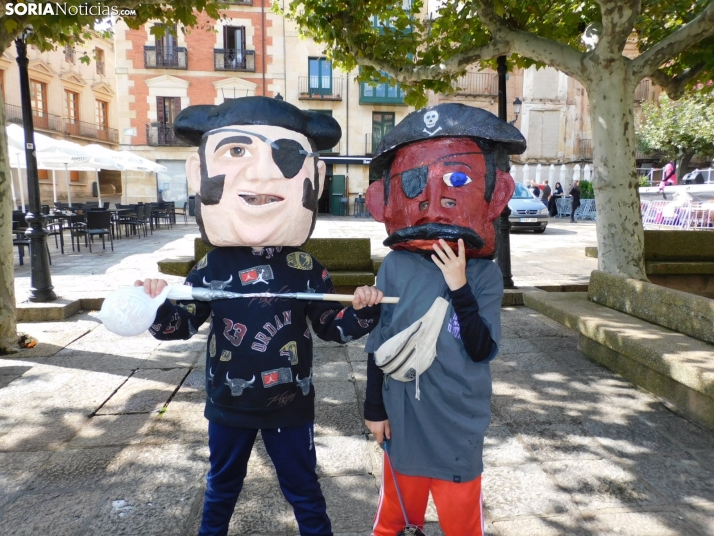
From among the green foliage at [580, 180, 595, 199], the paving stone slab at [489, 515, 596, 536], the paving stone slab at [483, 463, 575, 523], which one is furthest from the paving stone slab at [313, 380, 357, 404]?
the green foliage at [580, 180, 595, 199]

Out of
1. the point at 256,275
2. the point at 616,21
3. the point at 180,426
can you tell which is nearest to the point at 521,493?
the point at 256,275

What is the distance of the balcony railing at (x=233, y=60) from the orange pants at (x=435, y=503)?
2469cm

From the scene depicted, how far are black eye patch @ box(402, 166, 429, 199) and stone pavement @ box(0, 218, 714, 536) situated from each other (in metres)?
1.57

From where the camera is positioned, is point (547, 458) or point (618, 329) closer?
point (547, 458)

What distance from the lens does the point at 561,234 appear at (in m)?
15.8

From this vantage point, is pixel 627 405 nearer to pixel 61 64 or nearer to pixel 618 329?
pixel 618 329

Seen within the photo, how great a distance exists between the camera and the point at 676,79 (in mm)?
6633

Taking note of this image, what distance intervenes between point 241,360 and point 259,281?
31cm

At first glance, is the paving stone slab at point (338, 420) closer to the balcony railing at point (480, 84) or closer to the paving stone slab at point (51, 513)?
the paving stone slab at point (51, 513)

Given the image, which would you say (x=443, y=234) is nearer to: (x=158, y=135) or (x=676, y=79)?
(x=676, y=79)

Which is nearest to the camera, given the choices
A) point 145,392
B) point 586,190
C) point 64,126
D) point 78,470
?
point 78,470

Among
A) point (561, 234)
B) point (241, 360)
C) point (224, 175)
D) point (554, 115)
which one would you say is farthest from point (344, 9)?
point (554, 115)

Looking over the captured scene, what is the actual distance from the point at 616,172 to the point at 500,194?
3.89m

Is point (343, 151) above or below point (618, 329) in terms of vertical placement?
above
